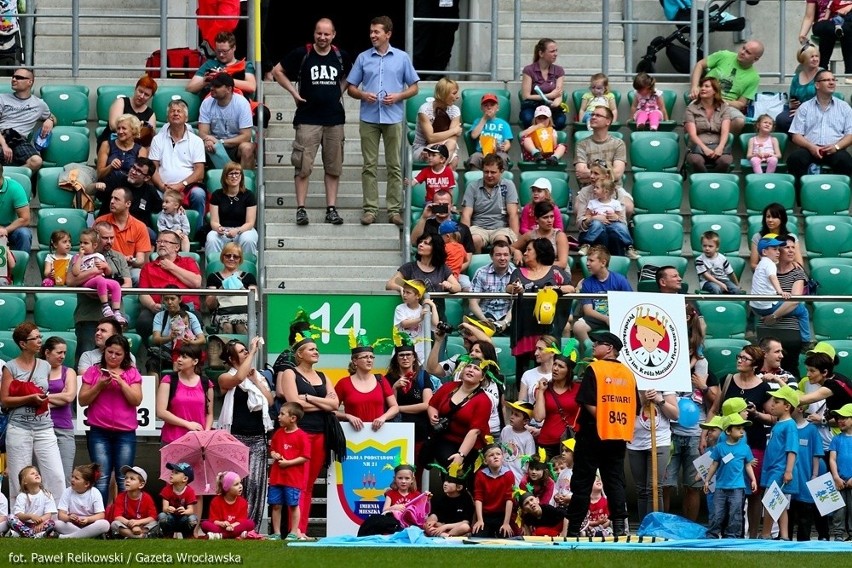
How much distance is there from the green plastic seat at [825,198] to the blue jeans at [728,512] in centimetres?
480

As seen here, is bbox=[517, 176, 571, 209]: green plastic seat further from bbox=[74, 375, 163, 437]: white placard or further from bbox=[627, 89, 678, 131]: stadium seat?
bbox=[74, 375, 163, 437]: white placard

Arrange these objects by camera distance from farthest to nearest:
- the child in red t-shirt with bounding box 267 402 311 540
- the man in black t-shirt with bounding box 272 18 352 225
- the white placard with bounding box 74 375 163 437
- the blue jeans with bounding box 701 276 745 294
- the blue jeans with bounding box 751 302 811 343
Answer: the man in black t-shirt with bounding box 272 18 352 225, the blue jeans with bounding box 701 276 745 294, the blue jeans with bounding box 751 302 811 343, the white placard with bounding box 74 375 163 437, the child in red t-shirt with bounding box 267 402 311 540

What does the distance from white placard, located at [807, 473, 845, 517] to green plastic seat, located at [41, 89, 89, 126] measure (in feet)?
27.4

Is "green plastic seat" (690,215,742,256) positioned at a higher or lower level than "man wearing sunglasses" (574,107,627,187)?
lower

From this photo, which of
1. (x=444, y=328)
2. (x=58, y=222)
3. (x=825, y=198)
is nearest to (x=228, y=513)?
(x=444, y=328)

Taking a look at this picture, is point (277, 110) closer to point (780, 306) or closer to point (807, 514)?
point (780, 306)

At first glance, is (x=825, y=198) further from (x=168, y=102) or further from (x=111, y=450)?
(x=111, y=450)

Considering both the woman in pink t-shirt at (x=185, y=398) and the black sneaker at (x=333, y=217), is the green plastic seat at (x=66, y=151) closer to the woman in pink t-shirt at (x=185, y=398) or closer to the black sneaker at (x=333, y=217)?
the black sneaker at (x=333, y=217)

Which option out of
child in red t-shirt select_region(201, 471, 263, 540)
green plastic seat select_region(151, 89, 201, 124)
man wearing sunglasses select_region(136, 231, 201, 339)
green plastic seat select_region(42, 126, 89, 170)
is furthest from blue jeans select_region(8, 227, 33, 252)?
child in red t-shirt select_region(201, 471, 263, 540)

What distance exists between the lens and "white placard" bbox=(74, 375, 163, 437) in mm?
15188

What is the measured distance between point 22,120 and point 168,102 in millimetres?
1473

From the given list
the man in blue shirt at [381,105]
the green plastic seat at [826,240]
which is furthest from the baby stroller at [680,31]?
the man in blue shirt at [381,105]

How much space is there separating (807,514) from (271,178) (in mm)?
6679

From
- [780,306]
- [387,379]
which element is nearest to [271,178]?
[387,379]
